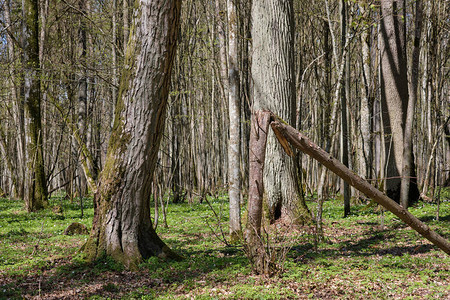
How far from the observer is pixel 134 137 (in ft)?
19.4

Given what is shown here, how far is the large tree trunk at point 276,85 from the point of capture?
27.8 feet

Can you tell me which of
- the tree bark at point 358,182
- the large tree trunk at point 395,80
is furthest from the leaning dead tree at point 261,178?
the large tree trunk at point 395,80

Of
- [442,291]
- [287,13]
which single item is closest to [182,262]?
[442,291]

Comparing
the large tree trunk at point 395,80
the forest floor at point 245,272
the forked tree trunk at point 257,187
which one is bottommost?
the forest floor at point 245,272

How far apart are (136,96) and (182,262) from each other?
285 cm

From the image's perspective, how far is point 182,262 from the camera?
6.22m

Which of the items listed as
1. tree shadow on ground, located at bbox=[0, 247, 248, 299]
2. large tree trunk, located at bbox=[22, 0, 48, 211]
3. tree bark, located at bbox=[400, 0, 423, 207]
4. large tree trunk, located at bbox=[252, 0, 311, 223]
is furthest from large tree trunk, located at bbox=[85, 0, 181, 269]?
large tree trunk, located at bbox=[22, 0, 48, 211]

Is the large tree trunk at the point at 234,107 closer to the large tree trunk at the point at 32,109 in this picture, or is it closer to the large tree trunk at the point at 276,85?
the large tree trunk at the point at 276,85

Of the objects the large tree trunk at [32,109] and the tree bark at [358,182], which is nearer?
the tree bark at [358,182]

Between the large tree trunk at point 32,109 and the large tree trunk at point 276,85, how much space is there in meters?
8.77

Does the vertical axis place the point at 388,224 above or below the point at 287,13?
below

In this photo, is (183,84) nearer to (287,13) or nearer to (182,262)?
(287,13)

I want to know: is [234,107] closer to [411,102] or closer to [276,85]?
[276,85]

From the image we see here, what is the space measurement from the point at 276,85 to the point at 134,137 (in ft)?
13.1
